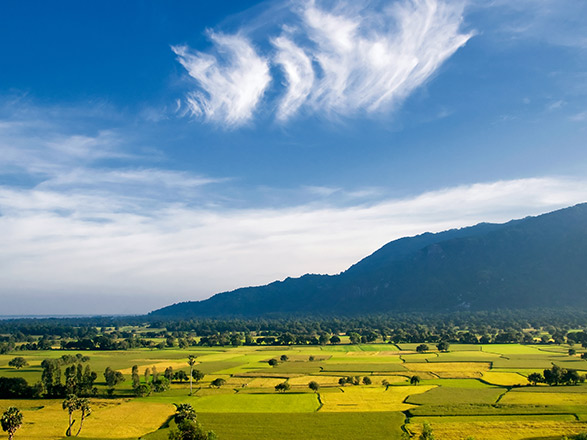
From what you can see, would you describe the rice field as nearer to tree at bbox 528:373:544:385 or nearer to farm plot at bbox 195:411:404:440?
farm plot at bbox 195:411:404:440

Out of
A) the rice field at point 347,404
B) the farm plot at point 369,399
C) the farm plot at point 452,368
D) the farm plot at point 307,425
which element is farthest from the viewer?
the farm plot at point 452,368

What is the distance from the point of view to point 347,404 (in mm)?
83750

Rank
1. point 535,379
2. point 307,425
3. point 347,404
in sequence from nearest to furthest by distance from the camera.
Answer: point 307,425, point 347,404, point 535,379

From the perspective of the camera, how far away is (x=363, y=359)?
15512 centimetres

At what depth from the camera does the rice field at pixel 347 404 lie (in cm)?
6588

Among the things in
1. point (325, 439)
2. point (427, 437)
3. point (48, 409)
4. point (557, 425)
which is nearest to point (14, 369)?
point (48, 409)

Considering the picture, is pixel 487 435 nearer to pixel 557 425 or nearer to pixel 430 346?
pixel 557 425

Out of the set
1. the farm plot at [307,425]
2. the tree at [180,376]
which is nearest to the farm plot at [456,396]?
the farm plot at [307,425]

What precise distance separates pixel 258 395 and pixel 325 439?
35.2 meters

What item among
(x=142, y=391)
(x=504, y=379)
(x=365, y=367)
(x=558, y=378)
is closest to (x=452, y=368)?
(x=504, y=379)

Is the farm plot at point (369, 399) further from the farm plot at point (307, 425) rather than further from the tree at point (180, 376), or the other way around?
the tree at point (180, 376)

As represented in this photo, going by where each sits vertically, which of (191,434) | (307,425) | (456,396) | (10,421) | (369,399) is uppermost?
(10,421)

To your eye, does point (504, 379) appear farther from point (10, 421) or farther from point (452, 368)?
point (10, 421)

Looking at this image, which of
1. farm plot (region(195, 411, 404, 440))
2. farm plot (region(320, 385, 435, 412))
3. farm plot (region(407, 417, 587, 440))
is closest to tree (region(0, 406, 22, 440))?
farm plot (region(195, 411, 404, 440))
